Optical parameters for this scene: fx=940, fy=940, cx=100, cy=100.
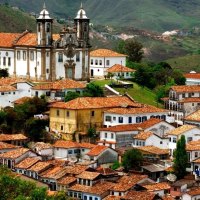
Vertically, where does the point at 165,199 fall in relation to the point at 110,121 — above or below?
below

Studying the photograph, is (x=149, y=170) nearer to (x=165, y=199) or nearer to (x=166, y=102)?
(x=165, y=199)

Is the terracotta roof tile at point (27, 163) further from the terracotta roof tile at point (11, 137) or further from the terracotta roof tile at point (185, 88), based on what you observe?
the terracotta roof tile at point (185, 88)

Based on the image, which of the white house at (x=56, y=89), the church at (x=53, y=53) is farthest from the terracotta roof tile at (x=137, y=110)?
the church at (x=53, y=53)

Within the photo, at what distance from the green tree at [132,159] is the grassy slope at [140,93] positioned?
20.1 meters

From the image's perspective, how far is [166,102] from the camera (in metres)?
90.6

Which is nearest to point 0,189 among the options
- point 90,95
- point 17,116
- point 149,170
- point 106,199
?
point 106,199

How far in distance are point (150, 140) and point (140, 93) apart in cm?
1771

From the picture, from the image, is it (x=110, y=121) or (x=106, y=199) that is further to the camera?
(x=110, y=121)

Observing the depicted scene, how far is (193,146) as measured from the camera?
74.7 meters

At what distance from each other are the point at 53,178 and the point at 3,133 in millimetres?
13178

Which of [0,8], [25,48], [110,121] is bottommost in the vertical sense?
[110,121]

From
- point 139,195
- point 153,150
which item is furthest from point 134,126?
point 139,195

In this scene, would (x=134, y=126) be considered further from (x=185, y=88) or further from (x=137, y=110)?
(x=185, y=88)

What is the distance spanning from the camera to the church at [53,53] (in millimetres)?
95312
